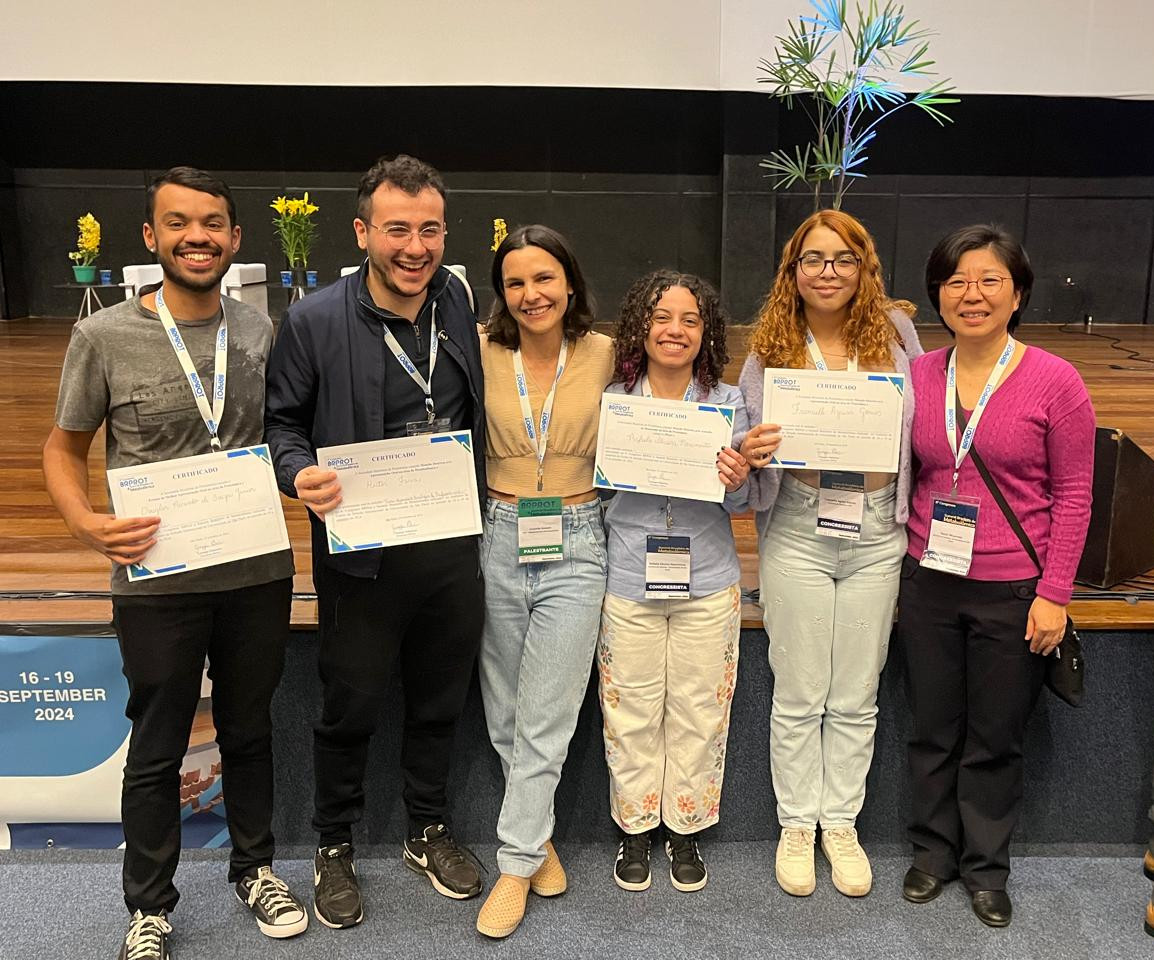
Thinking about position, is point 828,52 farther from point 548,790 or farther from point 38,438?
point 548,790

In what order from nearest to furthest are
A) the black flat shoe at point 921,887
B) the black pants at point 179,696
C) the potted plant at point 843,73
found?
the black pants at point 179,696, the black flat shoe at point 921,887, the potted plant at point 843,73

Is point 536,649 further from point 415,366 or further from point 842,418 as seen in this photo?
point 842,418

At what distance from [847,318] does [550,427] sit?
0.68 meters

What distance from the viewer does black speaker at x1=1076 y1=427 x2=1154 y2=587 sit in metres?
2.32

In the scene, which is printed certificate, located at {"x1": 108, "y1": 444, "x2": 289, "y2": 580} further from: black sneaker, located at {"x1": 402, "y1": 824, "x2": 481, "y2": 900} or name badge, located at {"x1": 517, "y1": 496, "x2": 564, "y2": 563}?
black sneaker, located at {"x1": 402, "y1": 824, "x2": 481, "y2": 900}

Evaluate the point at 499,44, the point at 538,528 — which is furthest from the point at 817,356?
the point at 499,44

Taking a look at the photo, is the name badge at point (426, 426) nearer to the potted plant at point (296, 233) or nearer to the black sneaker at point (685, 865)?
the black sneaker at point (685, 865)

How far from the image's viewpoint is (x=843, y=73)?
701cm

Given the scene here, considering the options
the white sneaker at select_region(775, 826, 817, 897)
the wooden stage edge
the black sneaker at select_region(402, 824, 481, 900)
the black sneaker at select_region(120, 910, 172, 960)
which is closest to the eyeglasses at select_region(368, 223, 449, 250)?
the wooden stage edge

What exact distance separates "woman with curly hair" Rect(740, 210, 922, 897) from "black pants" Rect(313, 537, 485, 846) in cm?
67

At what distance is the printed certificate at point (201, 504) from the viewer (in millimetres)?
1696

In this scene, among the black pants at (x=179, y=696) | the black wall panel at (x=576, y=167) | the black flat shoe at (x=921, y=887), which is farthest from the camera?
the black wall panel at (x=576, y=167)

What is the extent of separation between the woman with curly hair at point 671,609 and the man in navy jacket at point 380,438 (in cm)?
32

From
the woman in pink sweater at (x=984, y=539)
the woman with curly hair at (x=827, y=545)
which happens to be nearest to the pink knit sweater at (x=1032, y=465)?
the woman in pink sweater at (x=984, y=539)
